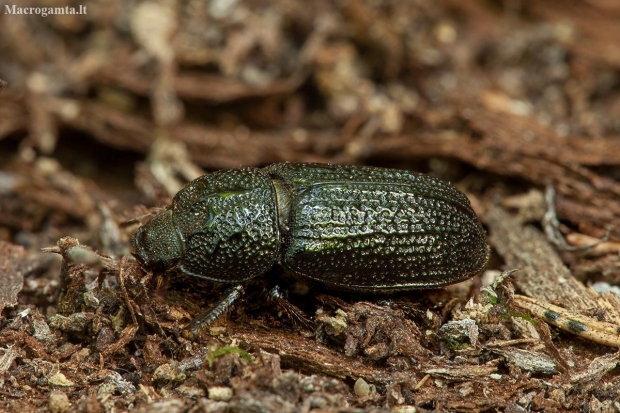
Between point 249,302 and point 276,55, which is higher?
point 276,55

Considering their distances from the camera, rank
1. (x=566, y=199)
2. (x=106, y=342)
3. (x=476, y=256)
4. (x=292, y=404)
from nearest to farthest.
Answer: (x=292, y=404), (x=106, y=342), (x=476, y=256), (x=566, y=199)

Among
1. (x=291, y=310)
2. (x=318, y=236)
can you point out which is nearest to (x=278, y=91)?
(x=318, y=236)

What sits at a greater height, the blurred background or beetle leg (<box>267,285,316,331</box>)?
the blurred background

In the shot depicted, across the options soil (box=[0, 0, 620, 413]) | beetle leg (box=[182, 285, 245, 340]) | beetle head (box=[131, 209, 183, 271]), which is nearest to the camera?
soil (box=[0, 0, 620, 413])

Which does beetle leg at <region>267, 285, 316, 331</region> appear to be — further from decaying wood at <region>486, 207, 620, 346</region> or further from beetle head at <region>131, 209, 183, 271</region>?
decaying wood at <region>486, 207, 620, 346</region>

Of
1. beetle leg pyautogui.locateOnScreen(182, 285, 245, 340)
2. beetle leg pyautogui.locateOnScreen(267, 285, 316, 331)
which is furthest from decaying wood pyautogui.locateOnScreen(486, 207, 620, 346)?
beetle leg pyautogui.locateOnScreen(182, 285, 245, 340)

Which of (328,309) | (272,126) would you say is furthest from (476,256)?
(272,126)

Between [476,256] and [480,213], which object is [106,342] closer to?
[476,256]
